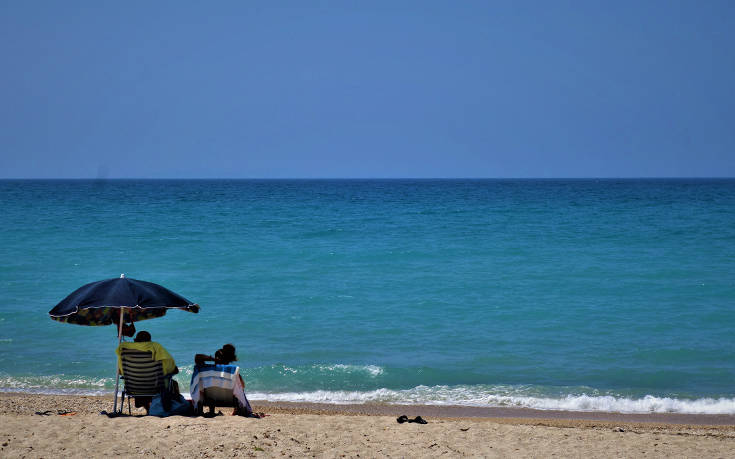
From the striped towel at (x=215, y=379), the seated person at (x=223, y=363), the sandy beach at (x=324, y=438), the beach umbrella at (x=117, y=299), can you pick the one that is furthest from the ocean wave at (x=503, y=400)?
the beach umbrella at (x=117, y=299)

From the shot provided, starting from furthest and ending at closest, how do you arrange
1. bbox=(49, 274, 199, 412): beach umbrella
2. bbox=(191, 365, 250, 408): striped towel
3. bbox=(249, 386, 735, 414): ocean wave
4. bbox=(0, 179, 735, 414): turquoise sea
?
1. bbox=(0, 179, 735, 414): turquoise sea
2. bbox=(249, 386, 735, 414): ocean wave
3. bbox=(191, 365, 250, 408): striped towel
4. bbox=(49, 274, 199, 412): beach umbrella

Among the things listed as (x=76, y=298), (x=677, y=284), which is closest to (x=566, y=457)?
(x=76, y=298)

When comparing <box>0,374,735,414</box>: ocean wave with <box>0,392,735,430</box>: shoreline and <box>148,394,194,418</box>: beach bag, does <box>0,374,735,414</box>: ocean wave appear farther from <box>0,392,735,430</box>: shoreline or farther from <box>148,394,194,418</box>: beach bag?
<box>148,394,194,418</box>: beach bag

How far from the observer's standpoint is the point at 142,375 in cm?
827

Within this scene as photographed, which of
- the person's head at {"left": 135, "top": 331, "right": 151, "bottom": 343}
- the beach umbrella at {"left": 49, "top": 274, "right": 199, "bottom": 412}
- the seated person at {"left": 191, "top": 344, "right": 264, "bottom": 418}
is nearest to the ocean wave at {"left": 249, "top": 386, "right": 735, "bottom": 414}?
the seated person at {"left": 191, "top": 344, "right": 264, "bottom": 418}

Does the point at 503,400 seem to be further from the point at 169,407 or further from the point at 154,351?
the point at 154,351

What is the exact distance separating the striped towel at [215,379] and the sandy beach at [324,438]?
315 millimetres

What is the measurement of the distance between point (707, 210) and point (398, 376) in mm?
39070

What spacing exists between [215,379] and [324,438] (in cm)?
150

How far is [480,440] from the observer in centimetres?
750

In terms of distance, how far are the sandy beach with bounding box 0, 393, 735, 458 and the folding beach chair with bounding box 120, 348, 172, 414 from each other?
1.46 feet

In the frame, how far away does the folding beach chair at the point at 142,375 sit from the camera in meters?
8.19

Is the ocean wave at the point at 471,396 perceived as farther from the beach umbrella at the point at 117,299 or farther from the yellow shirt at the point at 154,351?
the beach umbrella at the point at 117,299

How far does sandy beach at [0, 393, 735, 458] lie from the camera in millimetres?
6922
